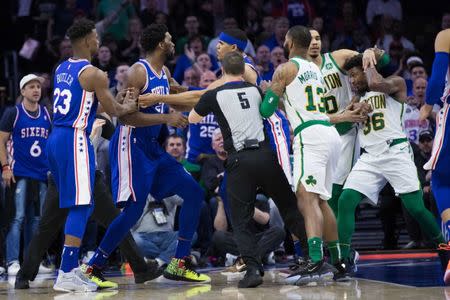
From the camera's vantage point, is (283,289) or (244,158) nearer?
(283,289)

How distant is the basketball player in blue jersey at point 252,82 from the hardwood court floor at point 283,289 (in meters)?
0.72

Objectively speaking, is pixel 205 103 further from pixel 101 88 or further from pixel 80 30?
pixel 80 30

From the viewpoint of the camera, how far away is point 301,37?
8852 millimetres

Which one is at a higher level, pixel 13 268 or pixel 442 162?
pixel 442 162

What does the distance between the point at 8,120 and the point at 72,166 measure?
3233 millimetres

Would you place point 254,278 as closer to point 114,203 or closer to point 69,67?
point 114,203

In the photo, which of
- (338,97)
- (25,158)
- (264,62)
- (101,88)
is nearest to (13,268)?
(25,158)

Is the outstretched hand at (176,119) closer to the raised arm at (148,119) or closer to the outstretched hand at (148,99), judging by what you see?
the raised arm at (148,119)

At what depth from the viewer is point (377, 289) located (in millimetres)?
8281

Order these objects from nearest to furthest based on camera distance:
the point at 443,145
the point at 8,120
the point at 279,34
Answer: the point at 443,145 → the point at 8,120 → the point at 279,34

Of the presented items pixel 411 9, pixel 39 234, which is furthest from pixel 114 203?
pixel 411 9

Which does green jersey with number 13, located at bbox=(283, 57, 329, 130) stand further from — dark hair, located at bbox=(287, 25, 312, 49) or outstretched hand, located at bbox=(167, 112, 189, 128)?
outstretched hand, located at bbox=(167, 112, 189, 128)

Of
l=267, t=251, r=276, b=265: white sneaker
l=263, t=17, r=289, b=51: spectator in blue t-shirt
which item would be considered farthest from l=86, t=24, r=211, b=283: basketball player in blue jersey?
l=263, t=17, r=289, b=51: spectator in blue t-shirt

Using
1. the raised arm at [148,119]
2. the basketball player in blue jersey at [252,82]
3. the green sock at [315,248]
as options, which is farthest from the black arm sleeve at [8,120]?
the green sock at [315,248]
